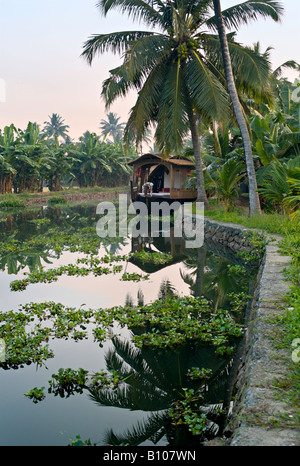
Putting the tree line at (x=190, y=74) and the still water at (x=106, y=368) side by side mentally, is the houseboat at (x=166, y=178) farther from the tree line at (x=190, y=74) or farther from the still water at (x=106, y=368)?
the still water at (x=106, y=368)

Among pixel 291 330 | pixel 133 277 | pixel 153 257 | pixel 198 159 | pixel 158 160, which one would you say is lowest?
pixel 133 277

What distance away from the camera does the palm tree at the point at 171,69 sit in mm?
13570

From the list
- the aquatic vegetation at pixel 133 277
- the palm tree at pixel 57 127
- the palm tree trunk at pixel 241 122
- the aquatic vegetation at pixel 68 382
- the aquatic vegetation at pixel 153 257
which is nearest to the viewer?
the aquatic vegetation at pixel 68 382

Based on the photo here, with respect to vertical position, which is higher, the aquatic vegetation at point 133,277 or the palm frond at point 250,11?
the palm frond at point 250,11

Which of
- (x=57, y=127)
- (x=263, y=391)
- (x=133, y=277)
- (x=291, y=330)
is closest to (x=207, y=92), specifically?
(x=133, y=277)

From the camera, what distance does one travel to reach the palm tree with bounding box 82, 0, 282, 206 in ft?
44.5

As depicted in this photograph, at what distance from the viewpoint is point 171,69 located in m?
15.0

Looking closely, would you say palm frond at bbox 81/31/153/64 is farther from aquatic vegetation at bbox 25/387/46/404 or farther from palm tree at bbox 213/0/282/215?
aquatic vegetation at bbox 25/387/46/404

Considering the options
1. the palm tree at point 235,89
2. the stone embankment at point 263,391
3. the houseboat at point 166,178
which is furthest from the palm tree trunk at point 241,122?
the houseboat at point 166,178

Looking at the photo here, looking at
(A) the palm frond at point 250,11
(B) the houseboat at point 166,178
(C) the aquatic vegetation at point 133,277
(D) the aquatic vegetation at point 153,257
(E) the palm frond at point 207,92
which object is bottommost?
(C) the aquatic vegetation at point 133,277

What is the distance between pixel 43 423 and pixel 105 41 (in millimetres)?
13992

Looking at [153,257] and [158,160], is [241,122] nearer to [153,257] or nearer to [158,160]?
[153,257]

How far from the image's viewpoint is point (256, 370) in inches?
121

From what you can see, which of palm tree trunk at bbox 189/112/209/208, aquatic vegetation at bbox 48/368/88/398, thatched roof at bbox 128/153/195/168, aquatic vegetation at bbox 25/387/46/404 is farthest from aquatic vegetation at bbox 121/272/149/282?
thatched roof at bbox 128/153/195/168
